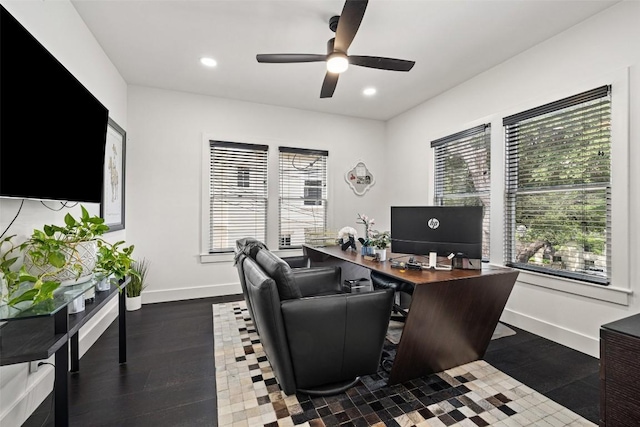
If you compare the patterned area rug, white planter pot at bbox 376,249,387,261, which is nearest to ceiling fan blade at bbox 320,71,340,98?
white planter pot at bbox 376,249,387,261

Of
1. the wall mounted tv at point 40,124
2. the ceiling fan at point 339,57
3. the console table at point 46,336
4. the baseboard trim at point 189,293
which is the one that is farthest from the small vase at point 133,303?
the ceiling fan at point 339,57

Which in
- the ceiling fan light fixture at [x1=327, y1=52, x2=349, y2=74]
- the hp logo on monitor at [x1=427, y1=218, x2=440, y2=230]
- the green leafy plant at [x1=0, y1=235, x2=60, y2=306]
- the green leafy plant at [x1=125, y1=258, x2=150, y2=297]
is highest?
the ceiling fan light fixture at [x1=327, y1=52, x2=349, y2=74]

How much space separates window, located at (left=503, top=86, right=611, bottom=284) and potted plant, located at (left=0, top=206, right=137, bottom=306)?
3.63m

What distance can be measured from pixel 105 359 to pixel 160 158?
96.9 inches

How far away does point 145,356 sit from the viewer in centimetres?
240

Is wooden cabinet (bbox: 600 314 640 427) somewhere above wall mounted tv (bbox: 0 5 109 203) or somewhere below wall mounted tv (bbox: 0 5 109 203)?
below

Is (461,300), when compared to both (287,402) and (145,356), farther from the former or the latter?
(145,356)

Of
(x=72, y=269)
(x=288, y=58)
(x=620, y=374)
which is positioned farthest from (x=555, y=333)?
(x=72, y=269)

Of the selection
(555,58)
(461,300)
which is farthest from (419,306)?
(555,58)

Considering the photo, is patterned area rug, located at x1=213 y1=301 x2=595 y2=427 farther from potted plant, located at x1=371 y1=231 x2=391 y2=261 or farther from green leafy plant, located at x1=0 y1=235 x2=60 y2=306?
green leafy plant, located at x1=0 y1=235 x2=60 y2=306

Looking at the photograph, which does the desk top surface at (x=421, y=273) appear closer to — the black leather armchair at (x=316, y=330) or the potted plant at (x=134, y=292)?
the black leather armchair at (x=316, y=330)

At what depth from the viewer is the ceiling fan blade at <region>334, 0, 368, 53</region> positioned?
71.6 inches

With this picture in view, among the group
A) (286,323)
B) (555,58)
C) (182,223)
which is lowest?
(286,323)

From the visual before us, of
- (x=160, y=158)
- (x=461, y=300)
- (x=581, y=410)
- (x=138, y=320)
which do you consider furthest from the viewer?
(x=160, y=158)
